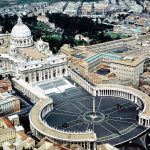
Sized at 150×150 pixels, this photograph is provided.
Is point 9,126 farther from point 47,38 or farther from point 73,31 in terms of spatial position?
point 73,31

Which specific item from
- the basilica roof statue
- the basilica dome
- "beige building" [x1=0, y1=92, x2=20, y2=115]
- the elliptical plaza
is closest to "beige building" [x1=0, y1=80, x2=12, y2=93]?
the elliptical plaza

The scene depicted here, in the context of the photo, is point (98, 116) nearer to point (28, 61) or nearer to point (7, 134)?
point (7, 134)

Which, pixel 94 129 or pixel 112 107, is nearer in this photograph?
pixel 94 129

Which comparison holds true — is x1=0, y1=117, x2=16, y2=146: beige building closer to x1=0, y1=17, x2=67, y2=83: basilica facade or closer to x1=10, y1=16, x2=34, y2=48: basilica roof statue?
x1=0, y1=17, x2=67, y2=83: basilica facade

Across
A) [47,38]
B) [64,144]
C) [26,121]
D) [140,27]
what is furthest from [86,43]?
[64,144]

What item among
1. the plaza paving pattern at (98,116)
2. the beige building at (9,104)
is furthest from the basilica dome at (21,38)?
the beige building at (9,104)

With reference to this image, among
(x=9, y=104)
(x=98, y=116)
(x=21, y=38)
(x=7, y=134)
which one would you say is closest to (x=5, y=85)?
(x=9, y=104)
